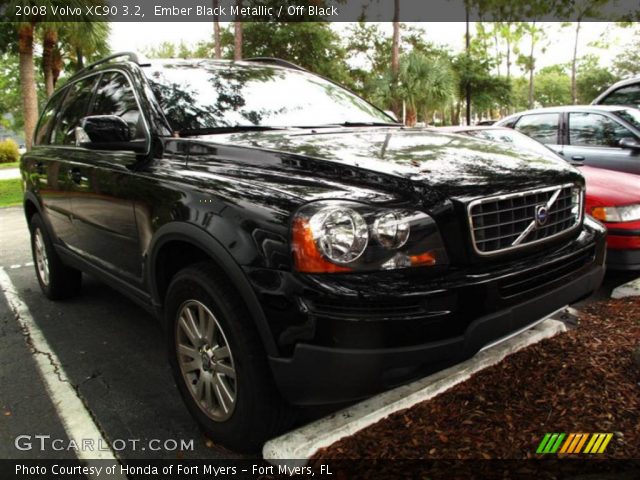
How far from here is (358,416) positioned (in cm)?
225

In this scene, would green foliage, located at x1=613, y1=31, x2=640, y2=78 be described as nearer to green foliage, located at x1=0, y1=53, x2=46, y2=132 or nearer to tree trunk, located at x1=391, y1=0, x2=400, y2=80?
tree trunk, located at x1=391, y1=0, x2=400, y2=80

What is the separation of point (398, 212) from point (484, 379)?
1.30m

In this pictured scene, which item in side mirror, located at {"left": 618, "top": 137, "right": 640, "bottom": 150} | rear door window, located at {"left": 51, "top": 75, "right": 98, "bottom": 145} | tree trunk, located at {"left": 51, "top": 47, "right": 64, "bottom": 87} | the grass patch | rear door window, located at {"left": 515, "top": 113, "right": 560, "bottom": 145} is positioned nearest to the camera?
rear door window, located at {"left": 51, "top": 75, "right": 98, "bottom": 145}

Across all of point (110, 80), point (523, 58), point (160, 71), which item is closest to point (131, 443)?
point (160, 71)

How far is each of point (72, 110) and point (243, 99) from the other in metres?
1.78

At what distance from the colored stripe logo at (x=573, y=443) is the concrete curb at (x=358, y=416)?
0.46m

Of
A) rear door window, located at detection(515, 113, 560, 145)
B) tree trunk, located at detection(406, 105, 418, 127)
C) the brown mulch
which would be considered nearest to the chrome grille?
the brown mulch

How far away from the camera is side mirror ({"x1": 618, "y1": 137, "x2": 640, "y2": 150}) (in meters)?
5.93

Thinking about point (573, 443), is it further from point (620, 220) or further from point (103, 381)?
point (103, 381)

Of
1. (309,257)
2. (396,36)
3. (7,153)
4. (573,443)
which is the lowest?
(573,443)

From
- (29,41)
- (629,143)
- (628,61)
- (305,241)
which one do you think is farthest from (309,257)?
(628,61)

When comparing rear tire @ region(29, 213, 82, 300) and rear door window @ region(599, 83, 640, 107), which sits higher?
rear door window @ region(599, 83, 640, 107)

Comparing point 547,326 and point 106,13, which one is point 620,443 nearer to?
point 547,326

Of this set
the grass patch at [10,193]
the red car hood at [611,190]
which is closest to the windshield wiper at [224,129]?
the red car hood at [611,190]
